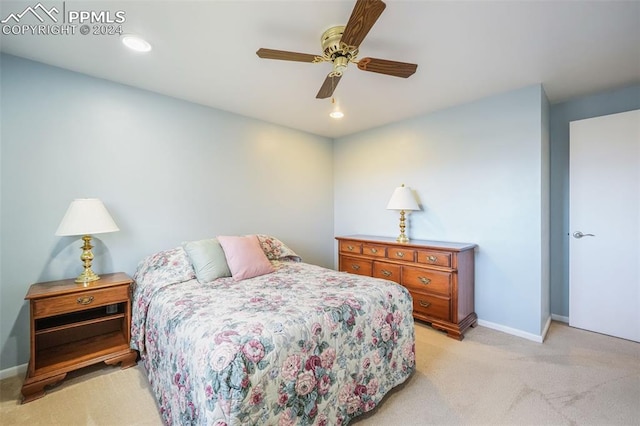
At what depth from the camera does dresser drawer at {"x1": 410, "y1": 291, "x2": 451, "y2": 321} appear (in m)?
2.78

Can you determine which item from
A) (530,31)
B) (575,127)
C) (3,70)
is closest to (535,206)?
(575,127)

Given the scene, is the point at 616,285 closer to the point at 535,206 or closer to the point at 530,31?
the point at 535,206

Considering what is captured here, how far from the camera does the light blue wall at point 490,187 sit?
8.77 ft

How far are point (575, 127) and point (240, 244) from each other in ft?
12.0

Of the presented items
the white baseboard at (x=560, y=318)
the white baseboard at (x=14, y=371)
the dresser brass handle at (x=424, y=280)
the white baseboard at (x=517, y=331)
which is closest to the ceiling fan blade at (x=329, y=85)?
the dresser brass handle at (x=424, y=280)

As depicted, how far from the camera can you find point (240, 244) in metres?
2.53

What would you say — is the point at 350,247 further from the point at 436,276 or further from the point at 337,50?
the point at 337,50

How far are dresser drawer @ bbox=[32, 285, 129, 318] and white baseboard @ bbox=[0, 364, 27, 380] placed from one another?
669 millimetres

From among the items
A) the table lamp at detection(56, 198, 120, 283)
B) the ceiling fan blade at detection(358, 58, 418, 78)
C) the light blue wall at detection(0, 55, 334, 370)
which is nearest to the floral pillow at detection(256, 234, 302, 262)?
the light blue wall at detection(0, 55, 334, 370)

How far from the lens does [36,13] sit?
66.0 inches

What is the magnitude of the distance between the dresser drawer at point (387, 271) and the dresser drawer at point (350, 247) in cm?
30

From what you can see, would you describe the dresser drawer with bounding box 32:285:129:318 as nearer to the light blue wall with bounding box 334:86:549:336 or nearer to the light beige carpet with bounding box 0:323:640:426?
the light beige carpet with bounding box 0:323:640:426

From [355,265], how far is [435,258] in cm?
109

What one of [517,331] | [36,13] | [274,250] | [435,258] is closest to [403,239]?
[435,258]
